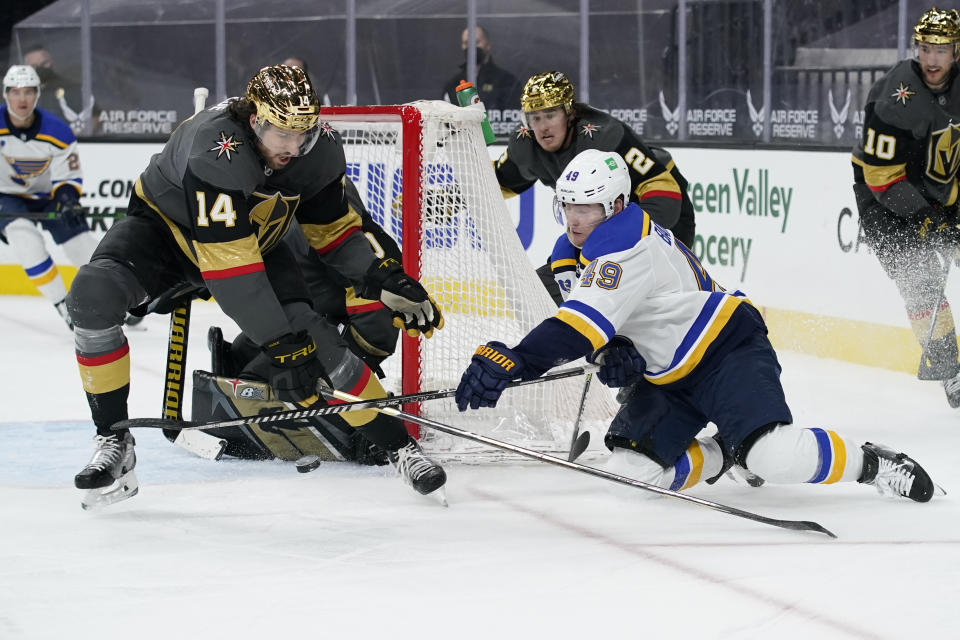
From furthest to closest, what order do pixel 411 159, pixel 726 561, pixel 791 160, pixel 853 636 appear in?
pixel 791 160
pixel 411 159
pixel 726 561
pixel 853 636

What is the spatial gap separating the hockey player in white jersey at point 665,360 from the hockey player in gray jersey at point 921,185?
1426 millimetres

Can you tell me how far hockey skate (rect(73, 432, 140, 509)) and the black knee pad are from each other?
256mm

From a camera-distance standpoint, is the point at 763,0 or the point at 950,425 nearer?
the point at 950,425

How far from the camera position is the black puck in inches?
124

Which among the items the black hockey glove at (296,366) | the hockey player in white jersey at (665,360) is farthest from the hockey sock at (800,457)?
the black hockey glove at (296,366)

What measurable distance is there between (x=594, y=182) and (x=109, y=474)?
3.89ft

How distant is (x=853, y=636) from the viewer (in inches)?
81.3

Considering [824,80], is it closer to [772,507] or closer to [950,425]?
[950,425]

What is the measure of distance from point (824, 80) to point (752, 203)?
0.59 meters

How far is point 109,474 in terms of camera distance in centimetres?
277

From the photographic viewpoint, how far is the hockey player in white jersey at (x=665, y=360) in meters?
2.64

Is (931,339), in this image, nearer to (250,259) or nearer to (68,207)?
(250,259)

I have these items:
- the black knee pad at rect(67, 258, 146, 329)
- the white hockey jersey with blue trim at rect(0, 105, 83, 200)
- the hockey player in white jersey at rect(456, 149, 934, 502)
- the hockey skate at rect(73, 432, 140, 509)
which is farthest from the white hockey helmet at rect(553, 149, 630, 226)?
the white hockey jersey with blue trim at rect(0, 105, 83, 200)

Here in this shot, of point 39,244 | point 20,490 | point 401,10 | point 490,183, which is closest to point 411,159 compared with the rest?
point 490,183
